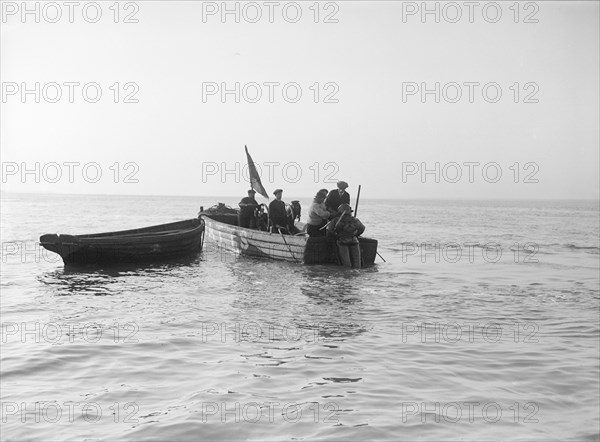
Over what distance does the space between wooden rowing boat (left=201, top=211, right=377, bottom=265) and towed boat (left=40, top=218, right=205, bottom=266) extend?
176 centimetres

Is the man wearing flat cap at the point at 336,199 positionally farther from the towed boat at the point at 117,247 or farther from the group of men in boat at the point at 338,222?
the towed boat at the point at 117,247

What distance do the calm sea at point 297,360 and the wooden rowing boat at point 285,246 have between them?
6.63ft

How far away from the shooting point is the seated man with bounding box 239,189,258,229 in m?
22.8

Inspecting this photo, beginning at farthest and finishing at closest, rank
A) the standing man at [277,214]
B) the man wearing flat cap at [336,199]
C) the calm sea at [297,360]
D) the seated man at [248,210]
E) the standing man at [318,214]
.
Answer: the seated man at [248,210] → the standing man at [277,214] → the man wearing flat cap at [336,199] → the standing man at [318,214] → the calm sea at [297,360]

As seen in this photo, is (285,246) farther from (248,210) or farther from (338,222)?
(248,210)

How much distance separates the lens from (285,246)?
1955 cm

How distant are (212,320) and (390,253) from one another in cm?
1631

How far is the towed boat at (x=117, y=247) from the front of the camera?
18125mm

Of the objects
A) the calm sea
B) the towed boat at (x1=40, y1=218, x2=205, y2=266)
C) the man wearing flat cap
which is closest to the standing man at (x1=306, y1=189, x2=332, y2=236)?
the man wearing flat cap

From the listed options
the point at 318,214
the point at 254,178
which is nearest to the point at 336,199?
the point at 318,214

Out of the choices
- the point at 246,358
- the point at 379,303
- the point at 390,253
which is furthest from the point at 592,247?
the point at 246,358

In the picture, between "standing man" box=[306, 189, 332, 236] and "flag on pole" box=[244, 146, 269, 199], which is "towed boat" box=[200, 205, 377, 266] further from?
"flag on pole" box=[244, 146, 269, 199]

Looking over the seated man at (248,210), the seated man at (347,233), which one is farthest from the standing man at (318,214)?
the seated man at (248,210)

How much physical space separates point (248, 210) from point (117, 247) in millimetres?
5493
